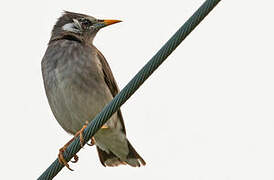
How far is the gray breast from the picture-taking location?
24.1 feet

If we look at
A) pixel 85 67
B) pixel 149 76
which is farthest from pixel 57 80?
pixel 149 76

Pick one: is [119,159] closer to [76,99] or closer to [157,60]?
[76,99]

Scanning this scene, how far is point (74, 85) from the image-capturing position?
24.0ft

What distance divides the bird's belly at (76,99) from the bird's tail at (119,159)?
82 cm

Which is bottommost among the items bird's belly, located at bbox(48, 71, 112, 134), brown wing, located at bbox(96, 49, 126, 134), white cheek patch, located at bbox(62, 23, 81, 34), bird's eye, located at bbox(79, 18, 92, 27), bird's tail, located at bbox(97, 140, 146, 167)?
bird's tail, located at bbox(97, 140, 146, 167)

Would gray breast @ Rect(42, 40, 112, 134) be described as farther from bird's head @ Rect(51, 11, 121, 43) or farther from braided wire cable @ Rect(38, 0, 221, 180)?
braided wire cable @ Rect(38, 0, 221, 180)

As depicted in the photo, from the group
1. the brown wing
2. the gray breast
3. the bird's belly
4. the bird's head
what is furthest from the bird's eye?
the bird's belly

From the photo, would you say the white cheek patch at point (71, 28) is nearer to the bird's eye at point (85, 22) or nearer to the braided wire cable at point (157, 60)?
the bird's eye at point (85, 22)

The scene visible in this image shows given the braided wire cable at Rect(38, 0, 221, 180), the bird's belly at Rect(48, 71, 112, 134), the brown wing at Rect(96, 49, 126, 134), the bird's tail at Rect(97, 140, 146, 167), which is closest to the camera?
the braided wire cable at Rect(38, 0, 221, 180)

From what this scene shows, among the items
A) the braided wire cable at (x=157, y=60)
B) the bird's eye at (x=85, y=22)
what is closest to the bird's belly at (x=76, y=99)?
the bird's eye at (x=85, y=22)

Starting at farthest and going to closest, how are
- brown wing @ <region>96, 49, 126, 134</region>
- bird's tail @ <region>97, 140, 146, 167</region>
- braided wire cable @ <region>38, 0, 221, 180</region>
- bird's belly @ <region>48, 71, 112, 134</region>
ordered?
1. bird's tail @ <region>97, 140, 146, 167</region>
2. brown wing @ <region>96, 49, 126, 134</region>
3. bird's belly @ <region>48, 71, 112, 134</region>
4. braided wire cable @ <region>38, 0, 221, 180</region>

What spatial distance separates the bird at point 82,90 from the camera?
7.36 m

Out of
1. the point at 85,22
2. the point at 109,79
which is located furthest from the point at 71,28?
the point at 109,79

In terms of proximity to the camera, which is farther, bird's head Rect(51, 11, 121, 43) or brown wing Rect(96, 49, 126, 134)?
bird's head Rect(51, 11, 121, 43)
